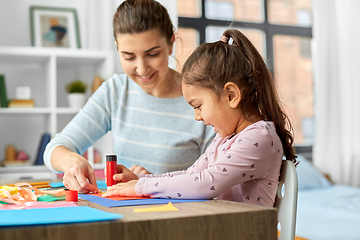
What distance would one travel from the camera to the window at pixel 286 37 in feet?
12.9

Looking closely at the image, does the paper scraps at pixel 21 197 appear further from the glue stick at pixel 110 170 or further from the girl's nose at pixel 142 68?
the girl's nose at pixel 142 68

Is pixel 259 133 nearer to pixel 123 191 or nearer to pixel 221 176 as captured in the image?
pixel 221 176

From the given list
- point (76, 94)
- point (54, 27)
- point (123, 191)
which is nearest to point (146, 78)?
point (123, 191)

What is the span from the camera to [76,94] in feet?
9.01

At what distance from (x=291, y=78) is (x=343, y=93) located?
54 cm

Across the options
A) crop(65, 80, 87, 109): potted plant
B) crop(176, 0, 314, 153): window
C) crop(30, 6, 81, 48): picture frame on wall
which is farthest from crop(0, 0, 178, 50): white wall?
crop(176, 0, 314, 153): window

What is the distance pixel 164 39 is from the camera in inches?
50.8

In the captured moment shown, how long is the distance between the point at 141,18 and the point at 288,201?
0.70 metres

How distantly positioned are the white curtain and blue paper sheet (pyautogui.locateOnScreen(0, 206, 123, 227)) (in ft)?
12.0

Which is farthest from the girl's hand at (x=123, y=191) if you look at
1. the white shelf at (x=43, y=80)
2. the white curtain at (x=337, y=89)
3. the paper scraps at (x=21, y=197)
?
the white curtain at (x=337, y=89)

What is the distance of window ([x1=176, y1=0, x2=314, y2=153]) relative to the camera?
3934 millimetres

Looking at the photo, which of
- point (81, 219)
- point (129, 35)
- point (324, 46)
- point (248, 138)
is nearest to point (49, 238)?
point (81, 219)

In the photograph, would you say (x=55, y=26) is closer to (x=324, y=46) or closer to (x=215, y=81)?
(x=215, y=81)

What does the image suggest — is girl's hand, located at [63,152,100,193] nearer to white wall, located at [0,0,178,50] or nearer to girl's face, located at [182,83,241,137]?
girl's face, located at [182,83,241,137]
